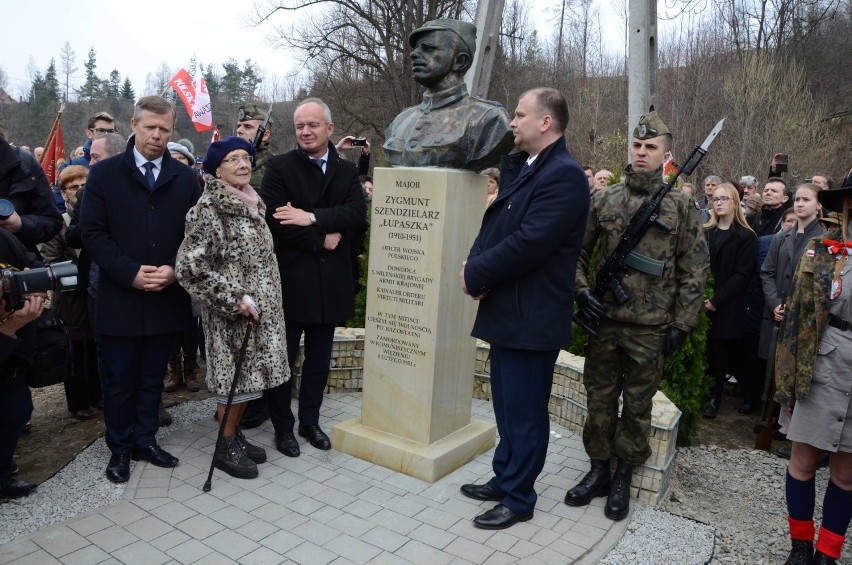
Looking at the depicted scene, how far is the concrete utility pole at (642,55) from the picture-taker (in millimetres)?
7367

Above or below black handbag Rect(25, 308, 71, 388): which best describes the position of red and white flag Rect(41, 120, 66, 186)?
above

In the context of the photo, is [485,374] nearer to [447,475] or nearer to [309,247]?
[447,475]

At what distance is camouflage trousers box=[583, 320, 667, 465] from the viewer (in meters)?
3.82

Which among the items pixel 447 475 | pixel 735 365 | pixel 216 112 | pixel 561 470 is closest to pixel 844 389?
pixel 561 470

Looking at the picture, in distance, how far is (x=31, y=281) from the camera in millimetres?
3057

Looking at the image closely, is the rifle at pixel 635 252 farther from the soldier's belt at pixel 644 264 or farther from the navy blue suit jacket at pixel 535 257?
the navy blue suit jacket at pixel 535 257

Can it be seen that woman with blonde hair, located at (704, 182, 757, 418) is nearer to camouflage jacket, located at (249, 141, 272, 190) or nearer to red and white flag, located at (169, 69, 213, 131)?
camouflage jacket, located at (249, 141, 272, 190)

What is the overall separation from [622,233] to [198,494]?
3.06 m

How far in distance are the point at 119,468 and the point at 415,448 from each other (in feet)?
6.27

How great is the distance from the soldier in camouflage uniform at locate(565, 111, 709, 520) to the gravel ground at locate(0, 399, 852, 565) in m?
0.33

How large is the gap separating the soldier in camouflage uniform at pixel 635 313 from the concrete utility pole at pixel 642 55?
12.4ft

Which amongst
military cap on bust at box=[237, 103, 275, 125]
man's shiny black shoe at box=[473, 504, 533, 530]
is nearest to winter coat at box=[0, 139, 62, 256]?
military cap on bust at box=[237, 103, 275, 125]

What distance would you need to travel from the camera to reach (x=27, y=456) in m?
4.61

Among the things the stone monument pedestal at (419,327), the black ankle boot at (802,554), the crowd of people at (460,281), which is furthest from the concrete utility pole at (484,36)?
the black ankle boot at (802,554)
